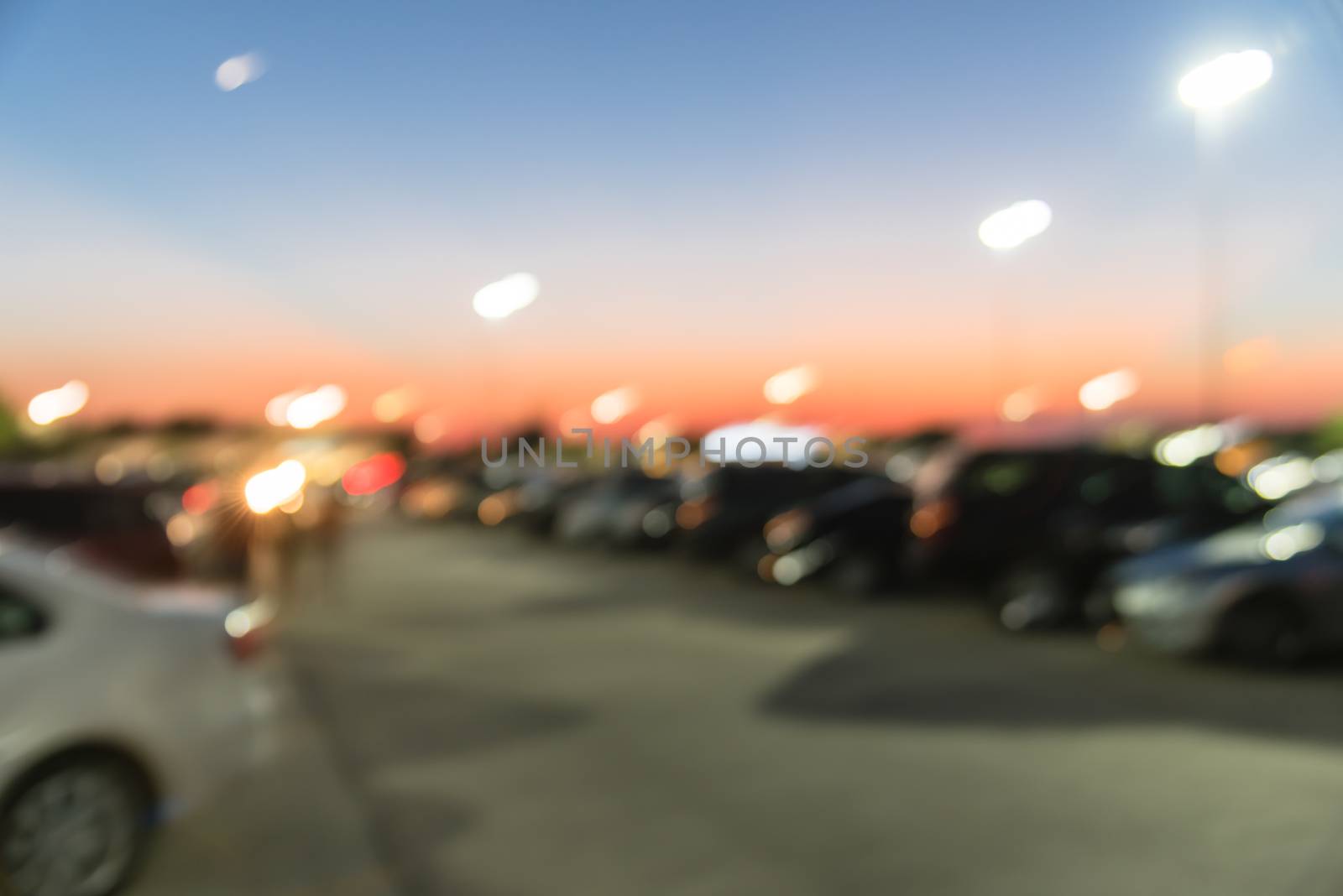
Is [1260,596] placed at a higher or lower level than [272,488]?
lower

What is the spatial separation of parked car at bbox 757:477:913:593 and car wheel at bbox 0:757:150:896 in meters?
9.31

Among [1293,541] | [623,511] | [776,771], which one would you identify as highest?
[623,511]

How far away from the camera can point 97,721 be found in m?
3.95

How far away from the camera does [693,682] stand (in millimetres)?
7766

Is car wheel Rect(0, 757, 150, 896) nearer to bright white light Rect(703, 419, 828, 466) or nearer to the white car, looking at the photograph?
the white car

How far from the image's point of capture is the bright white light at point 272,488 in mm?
13953

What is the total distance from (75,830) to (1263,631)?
Result: 7826mm

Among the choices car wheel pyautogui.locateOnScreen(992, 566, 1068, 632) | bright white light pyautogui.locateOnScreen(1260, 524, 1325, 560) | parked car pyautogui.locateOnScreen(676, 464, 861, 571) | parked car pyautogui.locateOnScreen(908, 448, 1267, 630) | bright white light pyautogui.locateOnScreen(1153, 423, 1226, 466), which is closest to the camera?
bright white light pyautogui.locateOnScreen(1260, 524, 1325, 560)

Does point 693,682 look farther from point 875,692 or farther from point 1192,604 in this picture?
point 1192,604

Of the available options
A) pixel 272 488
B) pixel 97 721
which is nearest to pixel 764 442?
pixel 272 488

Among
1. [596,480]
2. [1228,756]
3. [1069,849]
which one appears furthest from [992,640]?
[596,480]

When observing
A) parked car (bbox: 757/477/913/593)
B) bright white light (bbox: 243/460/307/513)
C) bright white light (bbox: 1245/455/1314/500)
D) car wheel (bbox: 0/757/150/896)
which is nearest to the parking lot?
car wheel (bbox: 0/757/150/896)

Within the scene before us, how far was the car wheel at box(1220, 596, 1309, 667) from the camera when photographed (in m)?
7.80

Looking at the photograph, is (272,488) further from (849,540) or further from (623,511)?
(849,540)
